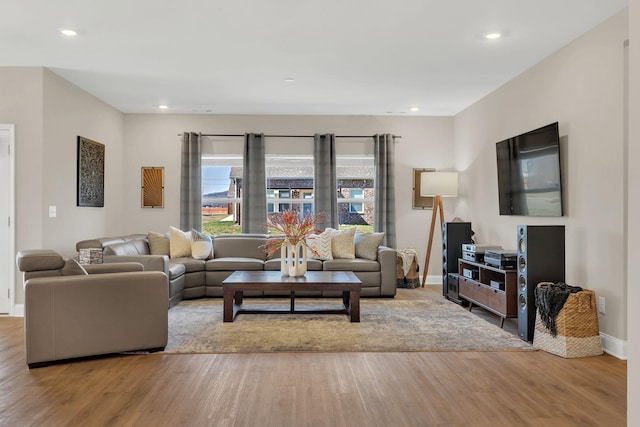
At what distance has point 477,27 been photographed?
3.86 m

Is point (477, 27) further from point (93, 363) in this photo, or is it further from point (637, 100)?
point (93, 363)

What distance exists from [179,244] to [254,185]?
149 cm

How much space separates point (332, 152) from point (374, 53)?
2845 millimetres

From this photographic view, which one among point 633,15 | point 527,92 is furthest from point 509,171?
point 633,15

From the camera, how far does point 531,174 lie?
15.5 ft

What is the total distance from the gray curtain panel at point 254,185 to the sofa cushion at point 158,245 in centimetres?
123

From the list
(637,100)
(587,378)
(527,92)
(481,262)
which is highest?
(527,92)

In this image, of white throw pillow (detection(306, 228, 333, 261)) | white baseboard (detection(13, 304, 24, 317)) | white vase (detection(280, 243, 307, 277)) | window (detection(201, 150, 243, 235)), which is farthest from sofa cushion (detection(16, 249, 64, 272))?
window (detection(201, 150, 243, 235))

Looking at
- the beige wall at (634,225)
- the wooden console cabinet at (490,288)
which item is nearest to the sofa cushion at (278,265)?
the wooden console cabinet at (490,288)

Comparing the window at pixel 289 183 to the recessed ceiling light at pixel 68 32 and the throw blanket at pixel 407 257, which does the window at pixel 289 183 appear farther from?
the recessed ceiling light at pixel 68 32

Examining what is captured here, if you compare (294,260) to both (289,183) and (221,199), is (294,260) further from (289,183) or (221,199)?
(221,199)

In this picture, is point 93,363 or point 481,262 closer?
point 93,363

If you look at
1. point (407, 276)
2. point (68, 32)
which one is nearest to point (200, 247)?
point (407, 276)

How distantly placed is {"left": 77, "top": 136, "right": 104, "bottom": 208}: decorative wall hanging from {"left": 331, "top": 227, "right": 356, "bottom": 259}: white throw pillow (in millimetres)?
3217
